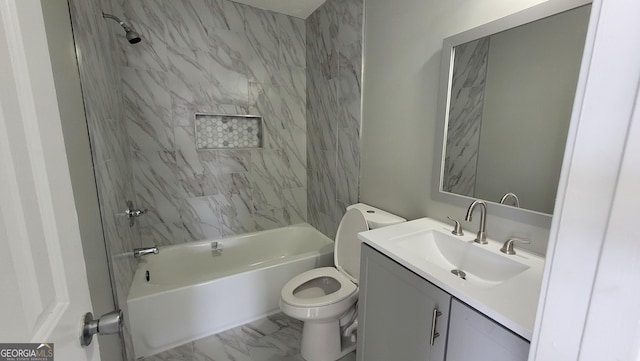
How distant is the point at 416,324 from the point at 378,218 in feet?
2.39

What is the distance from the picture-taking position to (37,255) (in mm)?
386

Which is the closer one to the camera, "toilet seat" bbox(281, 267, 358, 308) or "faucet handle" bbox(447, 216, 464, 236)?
"faucet handle" bbox(447, 216, 464, 236)

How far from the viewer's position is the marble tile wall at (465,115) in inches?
46.9

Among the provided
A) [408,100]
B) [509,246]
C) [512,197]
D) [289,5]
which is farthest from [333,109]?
[509,246]

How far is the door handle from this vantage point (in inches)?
20.0

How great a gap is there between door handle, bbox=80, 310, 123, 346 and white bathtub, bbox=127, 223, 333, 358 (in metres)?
1.29

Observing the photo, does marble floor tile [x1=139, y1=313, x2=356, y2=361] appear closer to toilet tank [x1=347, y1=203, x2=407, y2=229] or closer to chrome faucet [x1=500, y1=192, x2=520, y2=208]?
toilet tank [x1=347, y1=203, x2=407, y2=229]

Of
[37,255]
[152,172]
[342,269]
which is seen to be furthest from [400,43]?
[152,172]

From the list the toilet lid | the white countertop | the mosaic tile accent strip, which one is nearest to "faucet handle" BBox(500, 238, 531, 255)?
the white countertop

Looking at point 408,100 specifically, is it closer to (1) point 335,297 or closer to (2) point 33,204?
(1) point 335,297

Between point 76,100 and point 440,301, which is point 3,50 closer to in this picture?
point 76,100

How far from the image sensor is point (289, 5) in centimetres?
223

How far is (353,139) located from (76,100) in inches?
62.8

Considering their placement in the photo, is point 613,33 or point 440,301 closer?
point 613,33
